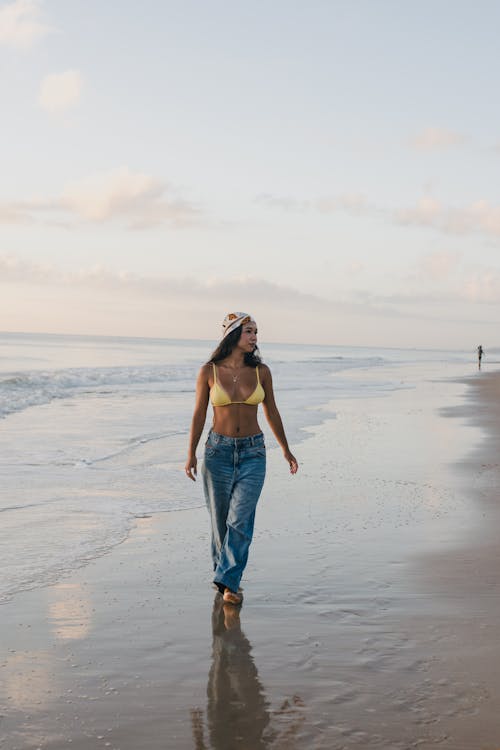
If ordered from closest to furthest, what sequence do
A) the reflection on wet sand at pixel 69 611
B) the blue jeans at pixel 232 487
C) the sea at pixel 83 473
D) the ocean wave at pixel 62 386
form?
1. the reflection on wet sand at pixel 69 611
2. the blue jeans at pixel 232 487
3. the sea at pixel 83 473
4. the ocean wave at pixel 62 386

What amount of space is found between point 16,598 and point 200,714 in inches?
81.9

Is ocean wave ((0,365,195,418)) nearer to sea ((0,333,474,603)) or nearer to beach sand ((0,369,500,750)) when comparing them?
sea ((0,333,474,603))

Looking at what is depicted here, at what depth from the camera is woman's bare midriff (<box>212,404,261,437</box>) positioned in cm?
521

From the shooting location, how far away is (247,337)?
5180 mm

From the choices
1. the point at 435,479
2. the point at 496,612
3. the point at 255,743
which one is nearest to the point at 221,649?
the point at 255,743

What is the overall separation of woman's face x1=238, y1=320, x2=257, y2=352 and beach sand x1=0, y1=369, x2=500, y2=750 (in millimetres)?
1710

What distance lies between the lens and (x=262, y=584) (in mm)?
5422

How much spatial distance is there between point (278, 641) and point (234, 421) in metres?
1.52

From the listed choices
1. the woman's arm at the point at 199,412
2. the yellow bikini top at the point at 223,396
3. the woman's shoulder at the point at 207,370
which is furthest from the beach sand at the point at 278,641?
the woman's shoulder at the point at 207,370

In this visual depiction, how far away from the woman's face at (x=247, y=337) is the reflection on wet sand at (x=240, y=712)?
1.96 m

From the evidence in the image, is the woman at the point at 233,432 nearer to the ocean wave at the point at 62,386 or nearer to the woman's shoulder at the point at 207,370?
the woman's shoulder at the point at 207,370

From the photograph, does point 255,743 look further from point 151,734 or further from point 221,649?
point 221,649

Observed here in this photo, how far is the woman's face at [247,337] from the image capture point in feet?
17.0

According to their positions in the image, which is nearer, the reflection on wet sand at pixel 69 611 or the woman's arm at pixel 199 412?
the reflection on wet sand at pixel 69 611
